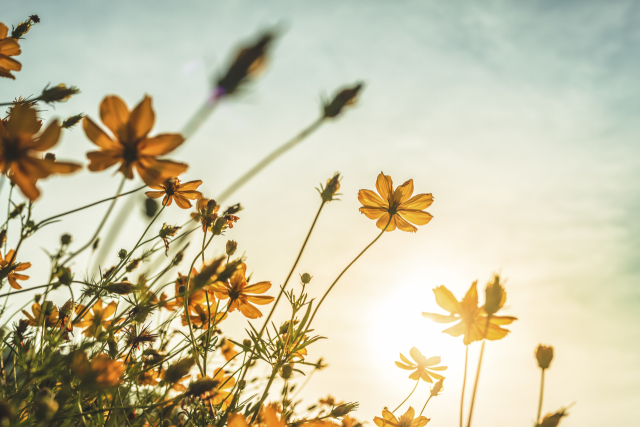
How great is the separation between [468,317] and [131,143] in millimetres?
1085

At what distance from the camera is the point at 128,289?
114cm

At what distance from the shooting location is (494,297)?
0.90 m

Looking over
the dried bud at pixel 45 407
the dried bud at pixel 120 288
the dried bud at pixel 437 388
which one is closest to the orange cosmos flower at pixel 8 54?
the dried bud at pixel 120 288

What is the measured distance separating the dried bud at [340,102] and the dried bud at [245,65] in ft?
0.81

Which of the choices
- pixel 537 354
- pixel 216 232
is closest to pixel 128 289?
pixel 216 232

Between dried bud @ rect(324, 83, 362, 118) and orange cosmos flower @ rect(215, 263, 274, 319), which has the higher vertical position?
dried bud @ rect(324, 83, 362, 118)

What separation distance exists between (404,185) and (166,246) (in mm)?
1211

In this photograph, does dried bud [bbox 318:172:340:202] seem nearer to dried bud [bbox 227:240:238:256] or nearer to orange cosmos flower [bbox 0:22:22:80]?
dried bud [bbox 227:240:238:256]

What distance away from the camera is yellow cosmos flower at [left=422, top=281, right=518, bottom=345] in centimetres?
112

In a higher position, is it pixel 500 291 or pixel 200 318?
pixel 500 291

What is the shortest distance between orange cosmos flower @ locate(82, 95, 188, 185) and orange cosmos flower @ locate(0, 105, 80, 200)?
77 mm

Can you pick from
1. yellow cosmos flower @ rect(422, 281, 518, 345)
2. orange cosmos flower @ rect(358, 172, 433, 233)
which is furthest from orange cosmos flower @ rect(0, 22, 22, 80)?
yellow cosmos flower @ rect(422, 281, 518, 345)

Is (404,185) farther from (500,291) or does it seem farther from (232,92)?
(232,92)

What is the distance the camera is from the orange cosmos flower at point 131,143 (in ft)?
2.72
